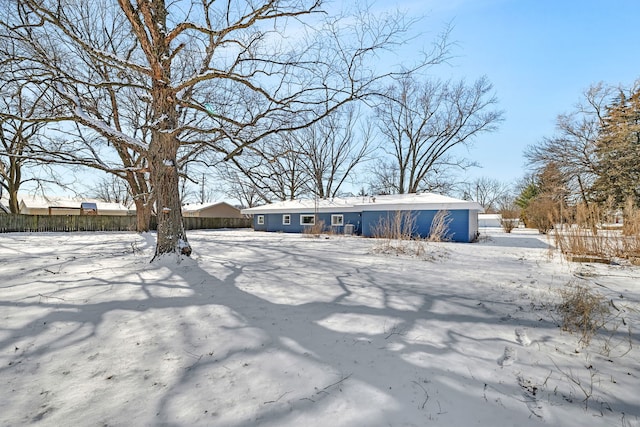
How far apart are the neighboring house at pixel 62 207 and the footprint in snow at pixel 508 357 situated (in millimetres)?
32166

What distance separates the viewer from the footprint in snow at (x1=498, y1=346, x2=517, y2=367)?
2223 mm

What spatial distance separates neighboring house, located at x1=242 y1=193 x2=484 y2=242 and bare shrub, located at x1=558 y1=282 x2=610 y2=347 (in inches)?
420

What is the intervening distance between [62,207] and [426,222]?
114 feet

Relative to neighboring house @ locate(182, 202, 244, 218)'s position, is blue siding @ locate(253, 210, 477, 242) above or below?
below

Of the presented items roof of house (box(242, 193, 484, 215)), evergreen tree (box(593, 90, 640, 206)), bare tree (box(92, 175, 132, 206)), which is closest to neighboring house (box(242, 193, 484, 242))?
roof of house (box(242, 193, 484, 215))

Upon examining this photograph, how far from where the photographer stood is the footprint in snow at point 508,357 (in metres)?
2.22

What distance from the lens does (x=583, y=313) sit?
10.3 feet

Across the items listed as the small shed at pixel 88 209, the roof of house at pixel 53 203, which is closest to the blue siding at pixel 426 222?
the roof of house at pixel 53 203

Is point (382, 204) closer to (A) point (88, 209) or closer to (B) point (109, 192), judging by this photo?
(A) point (88, 209)

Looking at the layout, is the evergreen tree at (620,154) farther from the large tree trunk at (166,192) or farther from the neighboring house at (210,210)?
the neighboring house at (210,210)

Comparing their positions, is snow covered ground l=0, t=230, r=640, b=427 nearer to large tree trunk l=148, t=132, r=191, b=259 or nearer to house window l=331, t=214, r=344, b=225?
large tree trunk l=148, t=132, r=191, b=259

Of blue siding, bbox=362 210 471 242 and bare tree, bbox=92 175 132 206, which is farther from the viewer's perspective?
bare tree, bbox=92 175 132 206

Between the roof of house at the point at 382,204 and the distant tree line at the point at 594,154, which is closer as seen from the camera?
the roof of house at the point at 382,204

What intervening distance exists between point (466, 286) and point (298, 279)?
263 cm
